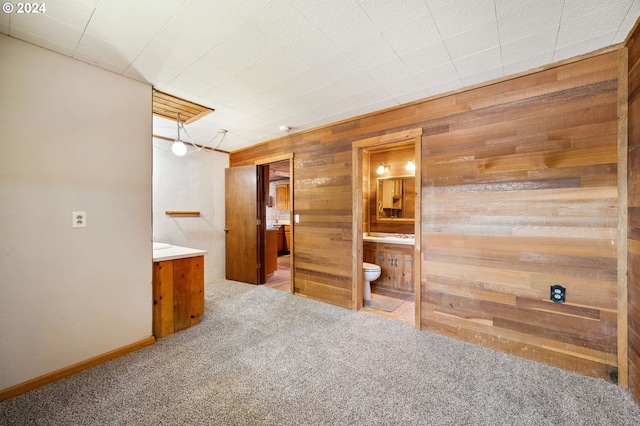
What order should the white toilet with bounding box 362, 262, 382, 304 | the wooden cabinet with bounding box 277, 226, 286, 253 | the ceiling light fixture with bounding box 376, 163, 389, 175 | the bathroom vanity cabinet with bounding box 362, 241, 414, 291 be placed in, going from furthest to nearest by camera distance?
the wooden cabinet with bounding box 277, 226, 286, 253, the ceiling light fixture with bounding box 376, 163, 389, 175, the bathroom vanity cabinet with bounding box 362, 241, 414, 291, the white toilet with bounding box 362, 262, 382, 304

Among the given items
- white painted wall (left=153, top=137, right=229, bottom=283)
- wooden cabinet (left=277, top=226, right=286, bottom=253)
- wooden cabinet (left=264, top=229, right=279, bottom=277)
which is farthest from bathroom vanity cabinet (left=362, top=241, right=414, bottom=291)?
wooden cabinet (left=277, top=226, right=286, bottom=253)

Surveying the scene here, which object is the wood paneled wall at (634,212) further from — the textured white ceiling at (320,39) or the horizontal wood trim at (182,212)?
the horizontal wood trim at (182,212)

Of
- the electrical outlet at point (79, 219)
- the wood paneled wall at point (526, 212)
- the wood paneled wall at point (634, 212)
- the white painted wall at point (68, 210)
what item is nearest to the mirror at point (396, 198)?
the wood paneled wall at point (526, 212)

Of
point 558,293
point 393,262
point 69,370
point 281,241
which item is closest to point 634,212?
point 558,293

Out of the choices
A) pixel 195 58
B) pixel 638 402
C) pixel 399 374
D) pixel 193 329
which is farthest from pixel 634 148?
pixel 193 329

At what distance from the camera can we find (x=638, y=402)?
1.60 meters

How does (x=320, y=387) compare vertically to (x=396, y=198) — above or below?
below

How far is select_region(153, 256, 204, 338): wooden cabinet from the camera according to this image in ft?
8.13

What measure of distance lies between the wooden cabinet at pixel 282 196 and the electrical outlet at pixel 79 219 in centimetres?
584

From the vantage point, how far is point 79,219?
78.7 inches

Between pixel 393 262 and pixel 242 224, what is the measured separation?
258 centimetres

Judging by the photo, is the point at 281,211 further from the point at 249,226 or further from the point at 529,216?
the point at 529,216

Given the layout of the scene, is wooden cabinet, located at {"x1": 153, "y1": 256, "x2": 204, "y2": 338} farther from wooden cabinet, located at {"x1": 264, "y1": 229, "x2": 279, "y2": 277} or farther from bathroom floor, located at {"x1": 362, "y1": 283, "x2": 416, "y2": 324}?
bathroom floor, located at {"x1": 362, "y1": 283, "x2": 416, "y2": 324}

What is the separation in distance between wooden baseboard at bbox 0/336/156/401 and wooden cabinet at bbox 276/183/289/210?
5.67m
